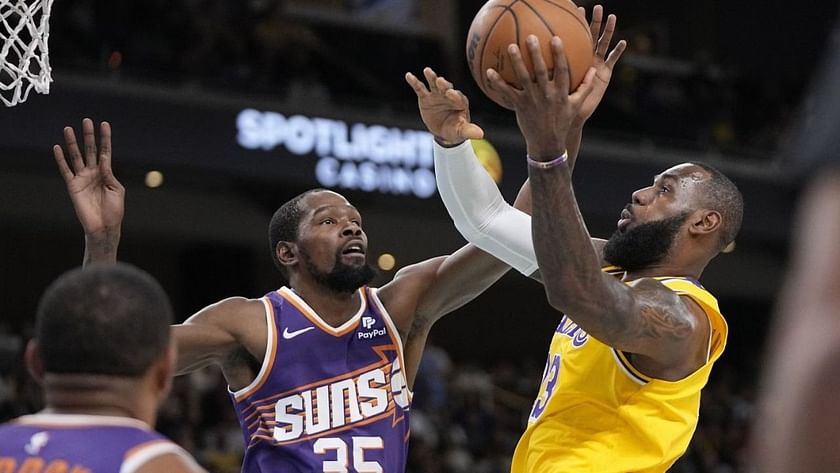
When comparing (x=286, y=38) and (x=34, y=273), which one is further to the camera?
(x=34, y=273)

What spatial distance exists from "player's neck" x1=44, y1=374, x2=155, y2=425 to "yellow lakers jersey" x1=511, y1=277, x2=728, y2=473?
1.80 meters

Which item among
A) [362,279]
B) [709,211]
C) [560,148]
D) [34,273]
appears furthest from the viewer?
[34,273]

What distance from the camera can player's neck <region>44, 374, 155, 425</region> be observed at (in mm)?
2348

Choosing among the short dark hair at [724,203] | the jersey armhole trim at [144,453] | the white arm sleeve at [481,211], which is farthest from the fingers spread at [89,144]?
the jersey armhole trim at [144,453]

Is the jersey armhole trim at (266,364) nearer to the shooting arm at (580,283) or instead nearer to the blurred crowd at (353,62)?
the shooting arm at (580,283)

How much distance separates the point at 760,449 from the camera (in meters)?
1.64

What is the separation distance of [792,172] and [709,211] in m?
2.54

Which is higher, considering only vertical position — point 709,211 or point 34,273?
point 709,211

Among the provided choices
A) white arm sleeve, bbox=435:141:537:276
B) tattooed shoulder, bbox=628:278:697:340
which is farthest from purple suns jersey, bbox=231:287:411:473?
tattooed shoulder, bbox=628:278:697:340

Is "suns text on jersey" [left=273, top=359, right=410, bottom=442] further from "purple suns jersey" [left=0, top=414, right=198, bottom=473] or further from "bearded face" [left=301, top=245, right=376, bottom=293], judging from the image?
"purple suns jersey" [left=0, top=414, right=198, bottom=473]

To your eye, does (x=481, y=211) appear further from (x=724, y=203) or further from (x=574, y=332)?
(x=724, y=203)

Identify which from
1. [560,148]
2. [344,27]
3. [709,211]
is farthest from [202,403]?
[560,148]

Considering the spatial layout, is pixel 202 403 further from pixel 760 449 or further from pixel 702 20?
pixel 702 20

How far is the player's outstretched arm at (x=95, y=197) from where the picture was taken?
4191mm
